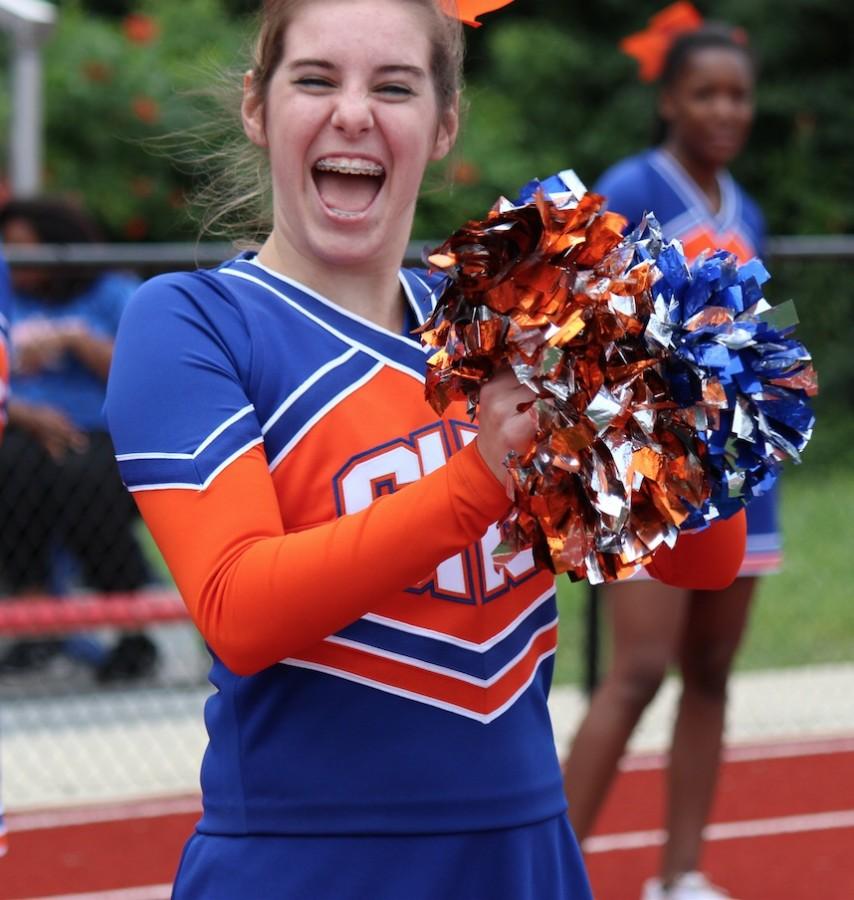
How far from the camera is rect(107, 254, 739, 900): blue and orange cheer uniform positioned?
1615 mm

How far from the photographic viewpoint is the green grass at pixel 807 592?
666cm

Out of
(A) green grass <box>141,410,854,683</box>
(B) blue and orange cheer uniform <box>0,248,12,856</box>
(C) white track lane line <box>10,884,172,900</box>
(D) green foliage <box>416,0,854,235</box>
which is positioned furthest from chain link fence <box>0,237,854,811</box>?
(D) green foliage <box>416,0,854,235</box>

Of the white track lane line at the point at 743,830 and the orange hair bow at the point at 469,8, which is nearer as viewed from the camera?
the orange hair bow at the point at 469,8

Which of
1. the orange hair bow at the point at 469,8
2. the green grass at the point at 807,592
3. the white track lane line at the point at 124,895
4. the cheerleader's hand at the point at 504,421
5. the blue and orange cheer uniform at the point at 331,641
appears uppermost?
the orange hair bow at the point at 469,8

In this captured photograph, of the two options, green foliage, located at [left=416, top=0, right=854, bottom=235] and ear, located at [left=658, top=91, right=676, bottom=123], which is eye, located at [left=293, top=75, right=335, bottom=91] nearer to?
ear, located at [left=658, top=91, right=676, bottom=123]

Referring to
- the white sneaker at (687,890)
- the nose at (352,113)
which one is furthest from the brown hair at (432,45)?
the white sneaker at (687,890)

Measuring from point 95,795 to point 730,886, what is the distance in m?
1.82

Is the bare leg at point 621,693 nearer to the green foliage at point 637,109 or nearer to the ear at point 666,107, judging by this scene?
the ear at point 666,107

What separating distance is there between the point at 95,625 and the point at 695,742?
2.17 m

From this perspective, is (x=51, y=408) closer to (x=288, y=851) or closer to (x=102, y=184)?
(x=288, y=851)

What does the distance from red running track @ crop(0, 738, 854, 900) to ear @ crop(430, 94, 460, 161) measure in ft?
8.03

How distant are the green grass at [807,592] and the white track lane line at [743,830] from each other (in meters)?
1.84

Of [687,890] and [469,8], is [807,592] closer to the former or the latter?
[687,890]

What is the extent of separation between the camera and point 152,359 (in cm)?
163
